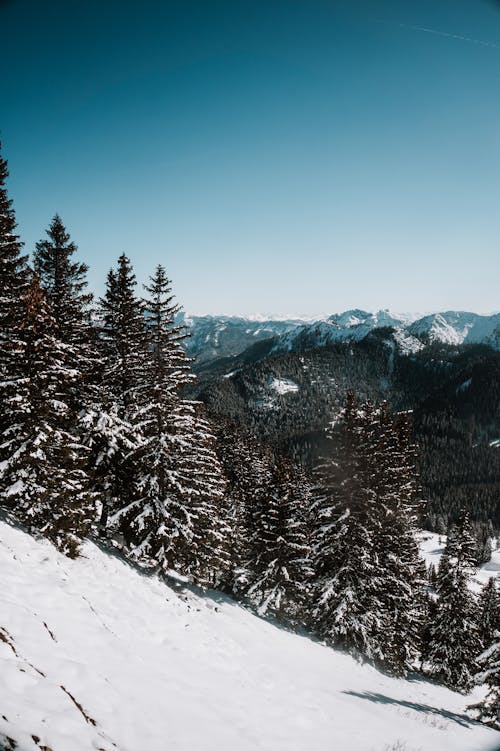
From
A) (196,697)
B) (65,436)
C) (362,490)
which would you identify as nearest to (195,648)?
(196,697)

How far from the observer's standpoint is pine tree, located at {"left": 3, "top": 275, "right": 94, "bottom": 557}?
13.5 meters

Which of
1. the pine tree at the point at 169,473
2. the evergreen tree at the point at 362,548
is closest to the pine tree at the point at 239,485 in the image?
the evergreen tree at the point at 362,548

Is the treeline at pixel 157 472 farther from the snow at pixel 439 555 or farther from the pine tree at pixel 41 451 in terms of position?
the snow at pixel 439 555

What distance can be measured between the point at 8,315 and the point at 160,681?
1333 cm

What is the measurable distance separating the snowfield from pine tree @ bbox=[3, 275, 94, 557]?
918mm

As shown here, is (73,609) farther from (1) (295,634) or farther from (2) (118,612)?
(1) (295,634)

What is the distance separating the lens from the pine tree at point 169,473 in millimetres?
17688

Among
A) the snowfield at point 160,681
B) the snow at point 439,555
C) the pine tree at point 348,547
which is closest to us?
the snowfield at point 160,681

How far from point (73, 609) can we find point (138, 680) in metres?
3.12

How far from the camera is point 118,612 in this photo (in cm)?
1229

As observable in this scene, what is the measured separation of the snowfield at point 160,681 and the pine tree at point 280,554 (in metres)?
7.06

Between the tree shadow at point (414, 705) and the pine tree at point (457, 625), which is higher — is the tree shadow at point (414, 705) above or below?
above

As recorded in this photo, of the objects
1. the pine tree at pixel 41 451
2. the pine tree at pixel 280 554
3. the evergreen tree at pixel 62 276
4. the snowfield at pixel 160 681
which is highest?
the evergreen tree at pixel 62 276

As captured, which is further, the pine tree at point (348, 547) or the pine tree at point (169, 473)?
the pine tree at point (348, 547)
